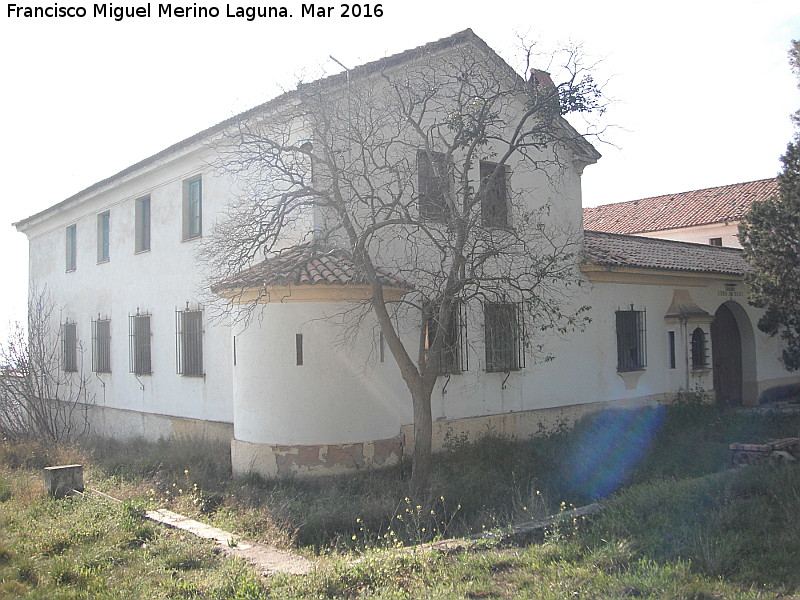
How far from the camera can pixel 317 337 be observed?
9805mm

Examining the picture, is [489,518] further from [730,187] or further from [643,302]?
[730,187]

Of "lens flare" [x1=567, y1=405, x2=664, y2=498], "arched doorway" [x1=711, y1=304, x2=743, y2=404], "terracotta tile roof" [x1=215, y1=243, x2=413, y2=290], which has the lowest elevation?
"lens flare" [x1=567, y1=405, x2=664, y2=498]

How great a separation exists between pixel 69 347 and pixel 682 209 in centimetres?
2275

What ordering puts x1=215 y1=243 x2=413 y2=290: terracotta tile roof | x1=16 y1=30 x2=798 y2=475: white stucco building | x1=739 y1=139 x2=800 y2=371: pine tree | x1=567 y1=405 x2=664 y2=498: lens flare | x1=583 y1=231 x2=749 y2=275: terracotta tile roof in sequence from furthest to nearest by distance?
x1=739 y1=139 x2=800 y2=371: pine tree, x1=583 y1=231 x2=749 y2=275: terracotta tile roof, x1=567 y1=405 x2=664 y2=498: lens flare, x1=16 y1=30 x2=798 y2=475: white stucco building, x1=215 y1=243 x2=413 y2=290: terracotta tile roof

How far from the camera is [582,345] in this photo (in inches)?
553

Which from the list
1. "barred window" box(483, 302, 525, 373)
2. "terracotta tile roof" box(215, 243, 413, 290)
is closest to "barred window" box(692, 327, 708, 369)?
"barred window" box(483, 302, 525, 373)

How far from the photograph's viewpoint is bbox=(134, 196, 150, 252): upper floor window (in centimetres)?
1551

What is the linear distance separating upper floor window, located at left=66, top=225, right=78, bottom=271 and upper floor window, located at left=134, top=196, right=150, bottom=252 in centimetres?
416

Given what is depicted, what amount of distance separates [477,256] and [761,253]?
953 centimetres

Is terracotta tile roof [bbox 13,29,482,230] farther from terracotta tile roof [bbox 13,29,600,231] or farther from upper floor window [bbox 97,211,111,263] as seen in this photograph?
upper floor window [bbox 97,211,111,263]

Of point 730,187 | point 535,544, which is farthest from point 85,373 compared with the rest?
point 730,187

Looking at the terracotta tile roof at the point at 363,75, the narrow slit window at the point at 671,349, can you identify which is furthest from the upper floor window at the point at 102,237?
the narrow slit window at the point at 671,349

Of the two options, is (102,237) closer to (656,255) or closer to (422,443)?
(422,443)

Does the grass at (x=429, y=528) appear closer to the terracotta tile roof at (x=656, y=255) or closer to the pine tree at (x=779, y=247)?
the terracotta tile roof at (x=656, y=255)
